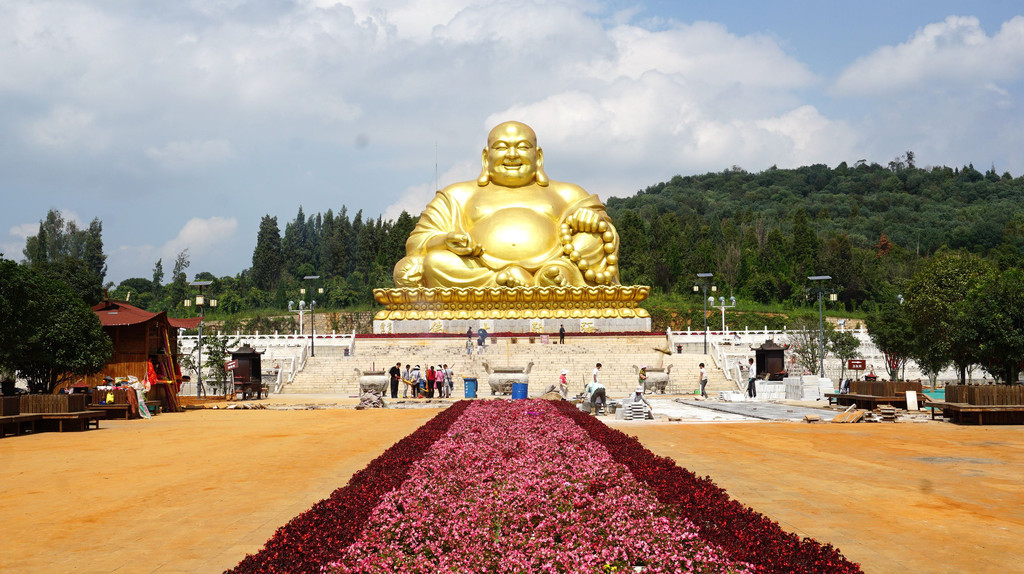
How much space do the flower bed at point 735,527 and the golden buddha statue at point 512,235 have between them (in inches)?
997

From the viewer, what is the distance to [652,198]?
105312mm

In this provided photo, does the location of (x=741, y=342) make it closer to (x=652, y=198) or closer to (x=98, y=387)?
(x=98, y=387)

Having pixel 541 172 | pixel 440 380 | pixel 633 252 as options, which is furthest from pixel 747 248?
pixel 440 380

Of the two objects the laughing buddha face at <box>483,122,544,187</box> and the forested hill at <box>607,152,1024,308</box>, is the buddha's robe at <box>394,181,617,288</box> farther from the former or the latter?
the forested hill at <box>607,152,1024,308</box>

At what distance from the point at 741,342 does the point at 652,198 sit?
73698 mm

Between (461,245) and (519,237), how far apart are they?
2161 millimetres

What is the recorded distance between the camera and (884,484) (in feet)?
27.0

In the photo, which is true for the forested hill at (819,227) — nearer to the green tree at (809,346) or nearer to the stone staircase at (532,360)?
the green tree at (809,346)

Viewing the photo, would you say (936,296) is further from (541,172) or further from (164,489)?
(164,489)

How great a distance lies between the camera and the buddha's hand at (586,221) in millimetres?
33281

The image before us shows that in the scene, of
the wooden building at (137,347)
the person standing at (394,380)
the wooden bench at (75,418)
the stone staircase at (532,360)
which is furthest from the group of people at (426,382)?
the wooden bench at (75,418)

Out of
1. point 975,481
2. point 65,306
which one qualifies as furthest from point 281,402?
point 975,481

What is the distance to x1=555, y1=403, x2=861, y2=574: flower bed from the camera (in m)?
4.21

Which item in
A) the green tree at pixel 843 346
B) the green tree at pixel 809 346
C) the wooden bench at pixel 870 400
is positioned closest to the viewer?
the wooden bench at pixel 870 400
